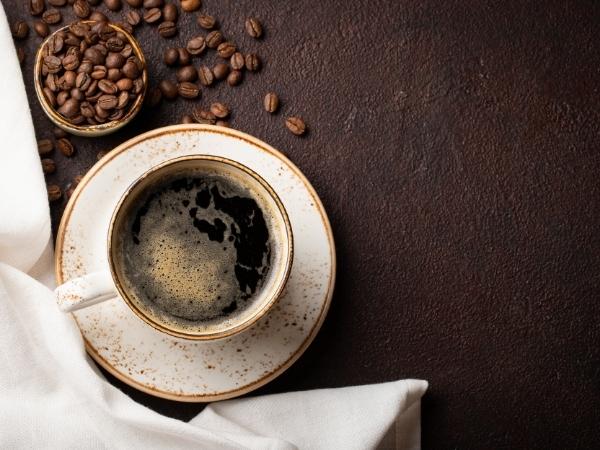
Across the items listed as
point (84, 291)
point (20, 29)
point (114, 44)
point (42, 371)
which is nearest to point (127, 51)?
point (114, 44)

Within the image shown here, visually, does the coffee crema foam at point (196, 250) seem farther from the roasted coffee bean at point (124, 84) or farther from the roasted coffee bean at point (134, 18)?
the roasted coffee bean at point (134, 18)

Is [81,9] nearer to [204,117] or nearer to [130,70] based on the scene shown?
[130,70]

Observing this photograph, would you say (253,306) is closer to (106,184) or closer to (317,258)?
(317,258)

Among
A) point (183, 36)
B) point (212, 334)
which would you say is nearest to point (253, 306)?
point (212, 334)

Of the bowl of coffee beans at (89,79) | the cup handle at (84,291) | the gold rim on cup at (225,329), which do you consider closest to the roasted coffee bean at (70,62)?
the bowl of coffee beans at (89,79)

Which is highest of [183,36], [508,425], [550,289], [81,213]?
[183,36]


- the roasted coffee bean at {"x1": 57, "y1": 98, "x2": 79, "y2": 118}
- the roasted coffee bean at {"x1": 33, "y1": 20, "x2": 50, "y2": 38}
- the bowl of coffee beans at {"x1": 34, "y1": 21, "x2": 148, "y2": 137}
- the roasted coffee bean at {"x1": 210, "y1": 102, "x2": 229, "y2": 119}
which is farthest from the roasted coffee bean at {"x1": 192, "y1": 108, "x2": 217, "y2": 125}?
the roasted coffee bean at {"x1": 33, "y1": 20, "x2": 50, "y2": 38}
